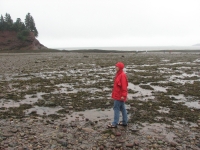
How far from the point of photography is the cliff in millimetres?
92000

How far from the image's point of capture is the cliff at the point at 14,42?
92.0m

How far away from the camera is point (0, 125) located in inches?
315

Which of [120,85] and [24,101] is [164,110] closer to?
[120,85]

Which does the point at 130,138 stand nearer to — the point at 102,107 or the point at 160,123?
the point at 160,123

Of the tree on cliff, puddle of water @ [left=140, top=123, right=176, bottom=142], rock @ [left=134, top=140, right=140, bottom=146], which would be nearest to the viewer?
rock @ [left=134, top=140, right=140, bottom=146]

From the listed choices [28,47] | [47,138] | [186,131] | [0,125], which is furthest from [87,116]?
[28,47]

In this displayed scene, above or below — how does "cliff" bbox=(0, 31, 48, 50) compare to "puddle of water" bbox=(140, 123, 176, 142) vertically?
above

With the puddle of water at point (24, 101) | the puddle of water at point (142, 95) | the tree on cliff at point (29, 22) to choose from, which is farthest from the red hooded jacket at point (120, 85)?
the tree on cliff at point (29, 22)

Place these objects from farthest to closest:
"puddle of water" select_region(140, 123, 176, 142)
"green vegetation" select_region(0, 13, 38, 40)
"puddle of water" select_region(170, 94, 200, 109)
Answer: "green vegetation" select_region(0, 13, 38, 40), "puddle of water" select_region(170, 94, 200, 109), "puddle of water" select_region(140, 123, 176, 142)

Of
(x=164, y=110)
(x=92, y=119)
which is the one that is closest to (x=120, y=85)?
(x=92, y=119)

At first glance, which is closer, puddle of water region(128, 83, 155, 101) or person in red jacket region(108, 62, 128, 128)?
person in red jacket region(108, 62, 128, 128)

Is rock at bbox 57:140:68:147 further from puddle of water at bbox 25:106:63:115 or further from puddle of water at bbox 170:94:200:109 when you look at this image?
puddle of water at bbox 170:94:200:109

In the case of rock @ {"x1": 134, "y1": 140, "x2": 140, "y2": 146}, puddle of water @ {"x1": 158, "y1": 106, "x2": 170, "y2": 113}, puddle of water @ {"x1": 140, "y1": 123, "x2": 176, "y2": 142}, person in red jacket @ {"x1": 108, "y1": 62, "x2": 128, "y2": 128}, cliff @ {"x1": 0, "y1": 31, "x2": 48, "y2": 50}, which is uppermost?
cliff @ {"x1": 0, "y1": 31, "x2": 48, "y2": 50}

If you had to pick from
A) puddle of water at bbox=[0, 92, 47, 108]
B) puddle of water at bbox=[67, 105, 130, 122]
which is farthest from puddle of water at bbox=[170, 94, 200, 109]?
puddle of water at bbox=[0, 92, 47, 108]
